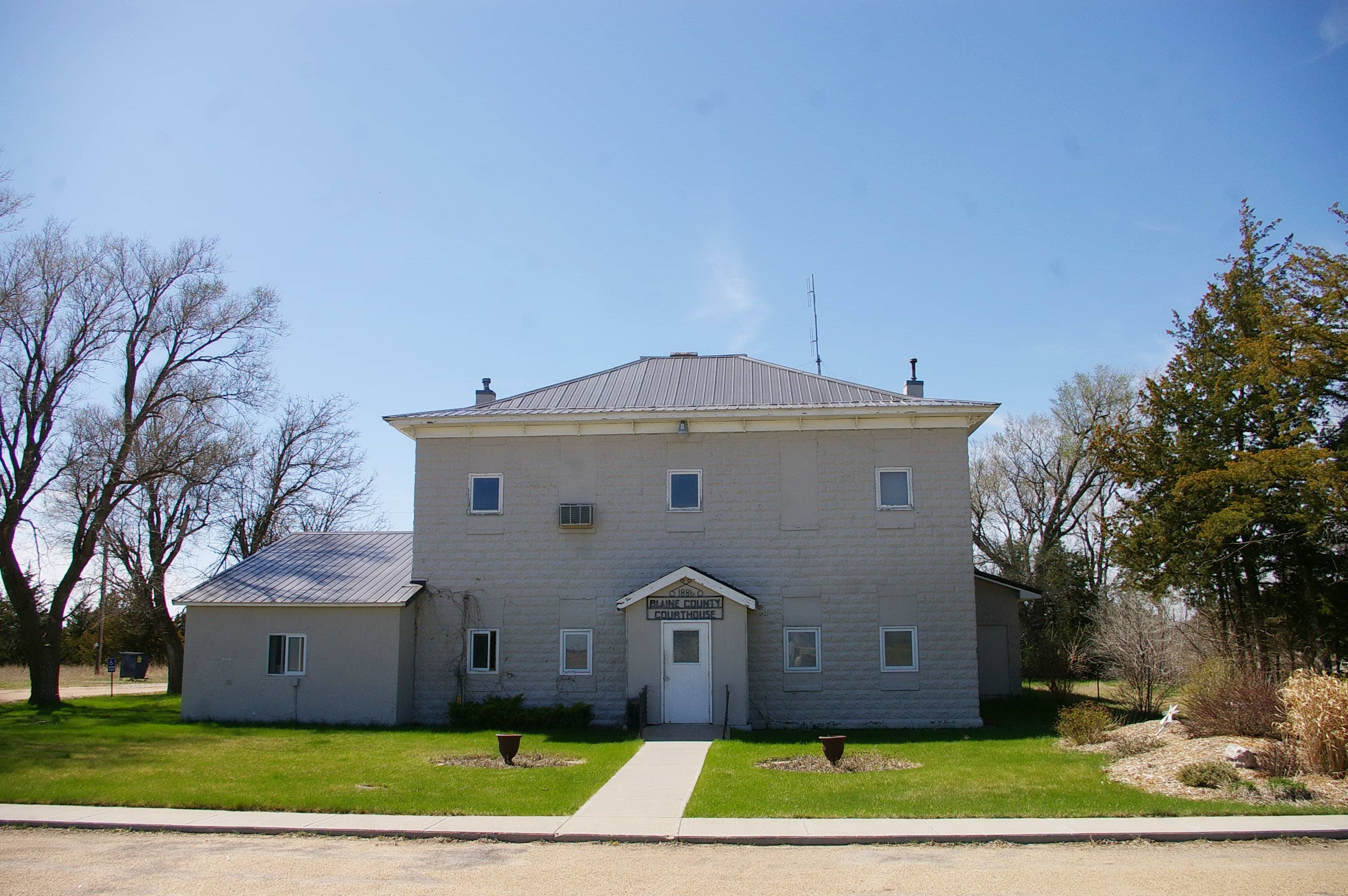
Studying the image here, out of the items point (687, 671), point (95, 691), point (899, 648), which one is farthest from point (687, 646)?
point (95, 691)

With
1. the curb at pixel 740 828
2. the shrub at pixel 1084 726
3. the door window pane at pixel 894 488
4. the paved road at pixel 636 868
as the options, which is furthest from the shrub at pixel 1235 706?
the door window pane at pixel 894 488

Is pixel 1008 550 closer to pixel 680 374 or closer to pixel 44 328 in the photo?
pixel 680 374

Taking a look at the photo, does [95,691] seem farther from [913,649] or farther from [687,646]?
[913,649]

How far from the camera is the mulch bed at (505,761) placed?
15242 millimetres

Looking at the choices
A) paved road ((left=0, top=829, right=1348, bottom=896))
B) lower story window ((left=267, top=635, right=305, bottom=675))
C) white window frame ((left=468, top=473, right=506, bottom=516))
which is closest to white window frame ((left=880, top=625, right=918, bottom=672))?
white window frame ((left=468, top=473, right=506, bottom=516))

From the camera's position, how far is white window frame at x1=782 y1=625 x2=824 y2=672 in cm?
2150

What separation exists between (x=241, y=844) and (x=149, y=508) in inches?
1182

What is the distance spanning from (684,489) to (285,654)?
A: 9914 millimetres

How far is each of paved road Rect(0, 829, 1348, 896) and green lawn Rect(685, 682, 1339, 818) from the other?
4.21 ft

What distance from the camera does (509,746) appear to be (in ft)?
49.9

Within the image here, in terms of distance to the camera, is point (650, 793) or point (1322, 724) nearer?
point (1322, 724)

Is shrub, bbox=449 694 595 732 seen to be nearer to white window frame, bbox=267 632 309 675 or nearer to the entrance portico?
the entrance portico

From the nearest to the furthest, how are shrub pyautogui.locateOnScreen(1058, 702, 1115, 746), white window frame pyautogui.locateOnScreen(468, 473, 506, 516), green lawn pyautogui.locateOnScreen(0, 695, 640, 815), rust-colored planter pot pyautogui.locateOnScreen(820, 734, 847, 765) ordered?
1. green lawn pyautogui.locateOnScreen(0, 695, 640, 815)
2. rust-colored planter pot pyautogui.locateOnScreen(820, 734, 847, 765)
3. shrub pyautogui.locateOnScreen(1058, 702, 1115, 746)
4. white window frame pyautogui.locateOnScreen(468, 473, 506, 516)

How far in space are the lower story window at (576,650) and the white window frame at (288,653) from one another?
587 centimetres
